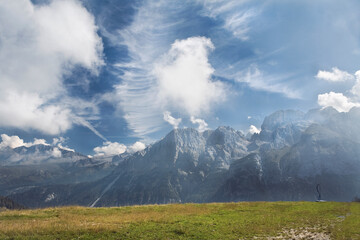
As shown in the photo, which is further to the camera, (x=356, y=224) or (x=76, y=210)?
(x=76, y=210)

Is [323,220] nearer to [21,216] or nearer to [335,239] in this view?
[335,239]

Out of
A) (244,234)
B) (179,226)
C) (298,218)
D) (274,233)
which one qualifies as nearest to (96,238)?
(179,226)

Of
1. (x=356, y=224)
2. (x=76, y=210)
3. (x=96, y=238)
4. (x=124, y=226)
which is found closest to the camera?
(x=96, y=238)

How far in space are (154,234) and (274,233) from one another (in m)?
13.7

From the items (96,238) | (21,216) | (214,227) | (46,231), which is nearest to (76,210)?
(21,216)

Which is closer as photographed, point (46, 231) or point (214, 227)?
point (46, 231)

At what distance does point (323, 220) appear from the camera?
32812 mm

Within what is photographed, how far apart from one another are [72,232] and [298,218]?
31705 millimetres

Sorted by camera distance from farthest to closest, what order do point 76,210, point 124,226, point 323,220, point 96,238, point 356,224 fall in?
point 76,210 → point 323,220 → point 356,224 → point 124,226 → point 96,238

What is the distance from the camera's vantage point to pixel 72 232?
23.5 metres

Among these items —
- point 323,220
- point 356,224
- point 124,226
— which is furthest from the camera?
point 323,220

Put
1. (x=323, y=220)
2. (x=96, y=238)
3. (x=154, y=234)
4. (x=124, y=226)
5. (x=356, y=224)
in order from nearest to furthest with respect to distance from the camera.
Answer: (x=96, y=238) → (x=154, y=234) → (x=124, y=226) → (x=356, y=224) → (x=323, y=220)

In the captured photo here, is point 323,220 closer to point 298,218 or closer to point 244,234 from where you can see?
point 298,218

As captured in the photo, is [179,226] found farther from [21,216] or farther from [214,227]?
[21,216]
